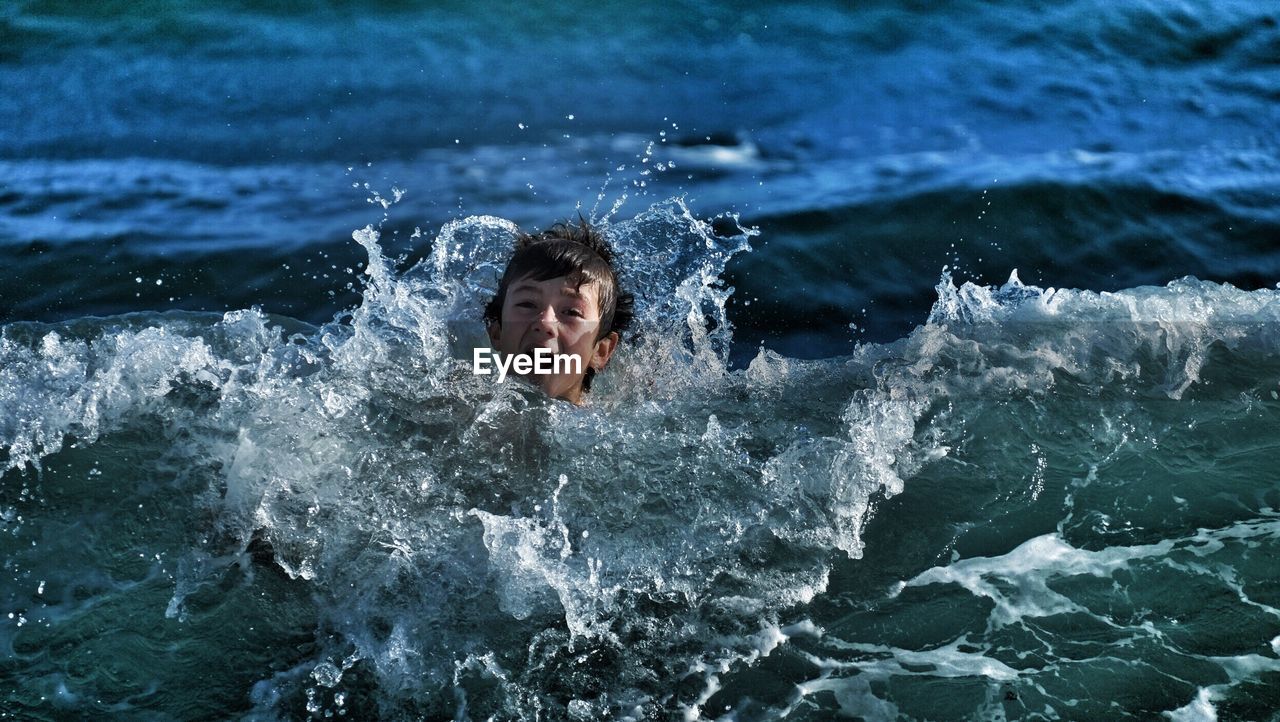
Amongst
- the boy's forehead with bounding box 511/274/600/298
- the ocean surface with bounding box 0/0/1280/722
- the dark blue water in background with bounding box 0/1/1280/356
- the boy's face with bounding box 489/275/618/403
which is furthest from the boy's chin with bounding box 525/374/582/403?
the dark blue water in background with bounding box 0/1/1280/356

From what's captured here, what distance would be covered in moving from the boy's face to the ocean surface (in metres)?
0.17

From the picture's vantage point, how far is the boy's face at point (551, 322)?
4.31 meters

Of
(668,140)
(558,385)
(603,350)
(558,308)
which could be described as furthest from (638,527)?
(668,140)

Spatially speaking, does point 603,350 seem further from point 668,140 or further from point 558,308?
point 668,140

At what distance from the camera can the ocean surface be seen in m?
3.37

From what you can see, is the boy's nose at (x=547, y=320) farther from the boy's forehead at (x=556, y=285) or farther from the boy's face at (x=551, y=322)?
the boy's forehead at (x=556, y=285)

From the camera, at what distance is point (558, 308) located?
4375 mm

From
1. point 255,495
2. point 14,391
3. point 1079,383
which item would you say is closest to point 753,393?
point 1079,383

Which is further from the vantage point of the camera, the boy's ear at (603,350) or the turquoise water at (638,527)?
the boy's ear at (603,350)

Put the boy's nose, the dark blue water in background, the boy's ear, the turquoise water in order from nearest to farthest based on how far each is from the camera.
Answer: the turquoise water < the boy's nose < the boy's ear < the dark blue water in background

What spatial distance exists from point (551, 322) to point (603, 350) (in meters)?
0.45

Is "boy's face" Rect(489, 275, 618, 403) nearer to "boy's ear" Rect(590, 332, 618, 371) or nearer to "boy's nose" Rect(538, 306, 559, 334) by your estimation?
"boy's nose" Rect(538, 306, 559, 334)

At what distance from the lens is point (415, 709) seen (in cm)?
314

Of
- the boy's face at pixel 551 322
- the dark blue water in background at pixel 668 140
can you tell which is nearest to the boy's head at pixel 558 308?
the boy's face at pixel 551 322
